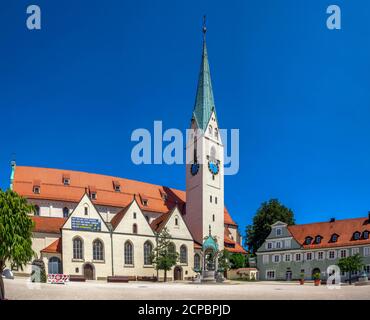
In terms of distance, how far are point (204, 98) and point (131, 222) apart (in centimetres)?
2564

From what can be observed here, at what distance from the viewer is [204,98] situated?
76688mm

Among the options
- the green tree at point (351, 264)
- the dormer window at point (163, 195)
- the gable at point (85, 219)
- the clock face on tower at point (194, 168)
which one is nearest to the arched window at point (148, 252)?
the gable at point (85, 219)

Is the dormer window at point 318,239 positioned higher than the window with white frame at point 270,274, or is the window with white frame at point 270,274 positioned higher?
the dormer window at point 318,239

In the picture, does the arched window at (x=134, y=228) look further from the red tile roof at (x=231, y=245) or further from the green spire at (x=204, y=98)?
the green spire at (x=204, y=98)

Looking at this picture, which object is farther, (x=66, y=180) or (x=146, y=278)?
(x=66, y=180)

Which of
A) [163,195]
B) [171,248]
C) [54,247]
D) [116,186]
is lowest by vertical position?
[171,248]

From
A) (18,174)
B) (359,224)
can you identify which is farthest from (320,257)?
(18,174)

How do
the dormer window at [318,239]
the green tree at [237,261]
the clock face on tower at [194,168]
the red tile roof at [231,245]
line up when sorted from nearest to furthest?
1. the dormer window at [318,239]
2. the green tree at [237,261]
3. the clock face on tower at [194,168]
4. the red tile roof at [231,245]

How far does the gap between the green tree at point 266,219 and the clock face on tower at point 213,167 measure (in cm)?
1204

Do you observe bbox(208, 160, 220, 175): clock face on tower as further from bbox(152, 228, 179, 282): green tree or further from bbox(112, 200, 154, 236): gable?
bbox(112, 200, 154, 236): gable

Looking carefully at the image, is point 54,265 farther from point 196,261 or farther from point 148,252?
point 196,261

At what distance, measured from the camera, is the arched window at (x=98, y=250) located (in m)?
57.0

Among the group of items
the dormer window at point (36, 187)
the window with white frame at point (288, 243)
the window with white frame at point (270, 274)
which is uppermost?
the dormer window at point (36, 187)

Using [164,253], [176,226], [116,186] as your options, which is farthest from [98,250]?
[116,186]
